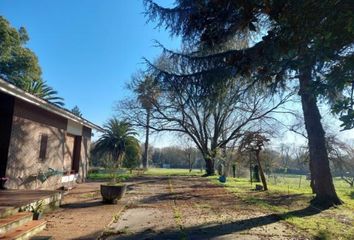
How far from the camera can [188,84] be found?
8.61m

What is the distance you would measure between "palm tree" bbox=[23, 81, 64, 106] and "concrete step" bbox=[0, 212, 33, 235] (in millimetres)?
23805

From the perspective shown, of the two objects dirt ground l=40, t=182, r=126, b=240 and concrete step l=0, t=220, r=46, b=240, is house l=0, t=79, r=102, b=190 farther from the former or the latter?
concrete step l=0, t=220, r=46, b=240

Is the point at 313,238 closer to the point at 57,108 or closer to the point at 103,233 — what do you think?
the point at 103,233

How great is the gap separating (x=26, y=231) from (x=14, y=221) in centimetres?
26

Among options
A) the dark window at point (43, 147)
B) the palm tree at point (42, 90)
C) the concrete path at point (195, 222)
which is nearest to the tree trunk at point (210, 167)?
the palm tree at point (42, 90)

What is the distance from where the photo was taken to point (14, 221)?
521 cm

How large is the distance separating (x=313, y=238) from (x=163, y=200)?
5.68 metres

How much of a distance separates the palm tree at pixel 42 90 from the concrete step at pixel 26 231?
23878 millimetres

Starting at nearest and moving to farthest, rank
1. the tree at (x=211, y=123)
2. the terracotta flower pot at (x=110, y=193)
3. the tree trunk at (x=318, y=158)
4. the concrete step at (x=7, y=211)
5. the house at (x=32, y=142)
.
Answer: the concrete step at (x=7, y=211), the house at (x=32, y=142), the terracotta flower pot at (x=110, y=193), the tree trunk at (x=318, y=158), the tree at (x=211, y=123)

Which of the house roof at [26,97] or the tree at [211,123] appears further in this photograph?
the tree at [211,123]

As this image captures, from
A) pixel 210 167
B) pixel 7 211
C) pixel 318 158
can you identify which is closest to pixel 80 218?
pixel 7 211

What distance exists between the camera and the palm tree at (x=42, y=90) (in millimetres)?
29059

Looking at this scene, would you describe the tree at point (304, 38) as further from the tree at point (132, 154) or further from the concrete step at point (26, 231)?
the tree at point (132, 154)

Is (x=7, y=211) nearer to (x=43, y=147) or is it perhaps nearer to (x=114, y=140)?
(x=43, y=147)
